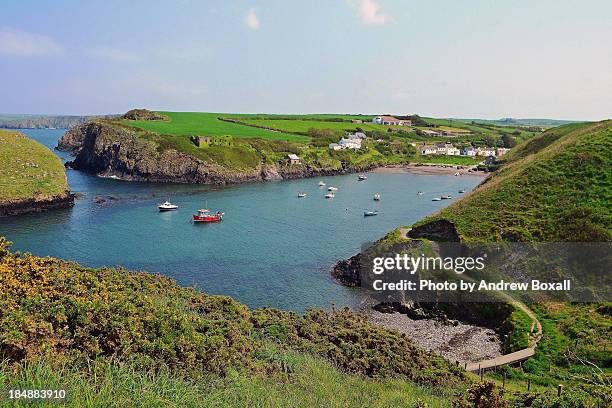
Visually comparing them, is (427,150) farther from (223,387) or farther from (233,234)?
(223,387)

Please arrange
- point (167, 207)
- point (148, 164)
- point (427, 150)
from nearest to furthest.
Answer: point (167, 207)
point (148, 164)
point (427, 150)

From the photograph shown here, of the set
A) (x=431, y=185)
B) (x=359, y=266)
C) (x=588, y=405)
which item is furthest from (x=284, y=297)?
(x=431, y=185)

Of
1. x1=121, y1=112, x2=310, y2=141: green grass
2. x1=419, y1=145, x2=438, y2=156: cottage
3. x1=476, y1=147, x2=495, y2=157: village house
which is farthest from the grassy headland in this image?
x1=476, y1=147, x2=495, y2=157: village house

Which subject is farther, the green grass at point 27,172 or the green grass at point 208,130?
the green grass at point 208,130

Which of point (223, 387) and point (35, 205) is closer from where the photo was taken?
point (223, 387)

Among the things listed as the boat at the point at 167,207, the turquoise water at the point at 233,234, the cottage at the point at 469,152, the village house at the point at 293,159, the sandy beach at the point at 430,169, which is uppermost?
the cottage at the point at 469,152

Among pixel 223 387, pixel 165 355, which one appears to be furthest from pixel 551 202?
pixel 223 387

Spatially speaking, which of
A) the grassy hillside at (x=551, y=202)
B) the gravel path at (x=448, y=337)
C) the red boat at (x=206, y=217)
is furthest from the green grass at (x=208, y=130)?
the gravel path at (x=448, y=337)

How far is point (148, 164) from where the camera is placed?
110 m

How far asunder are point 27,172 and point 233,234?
39.8 metres

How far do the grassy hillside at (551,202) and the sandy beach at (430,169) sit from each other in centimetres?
8121

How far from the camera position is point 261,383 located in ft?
43.3

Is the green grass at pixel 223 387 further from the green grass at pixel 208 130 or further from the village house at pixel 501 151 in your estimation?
the village house at pixel 501 151

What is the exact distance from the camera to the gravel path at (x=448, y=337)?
3072 cm
